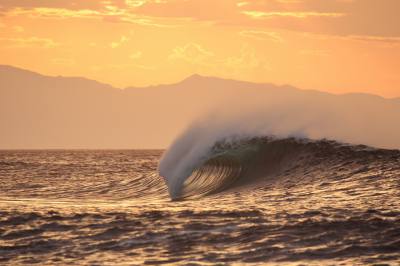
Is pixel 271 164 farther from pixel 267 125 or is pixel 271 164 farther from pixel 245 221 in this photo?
pixel 245 221

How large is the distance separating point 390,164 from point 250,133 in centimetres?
1147

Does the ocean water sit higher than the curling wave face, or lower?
lower

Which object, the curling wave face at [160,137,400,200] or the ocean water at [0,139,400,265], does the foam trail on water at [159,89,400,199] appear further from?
the ocean water at [0,139,400,265]

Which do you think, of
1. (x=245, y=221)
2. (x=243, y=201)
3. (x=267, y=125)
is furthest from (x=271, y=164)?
(x=245, y=221)

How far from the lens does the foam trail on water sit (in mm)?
34875

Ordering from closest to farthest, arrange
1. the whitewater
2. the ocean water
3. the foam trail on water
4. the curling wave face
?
1. the ocean water
2. the whitewater
3. the curling wave face
4. the foam trail on water

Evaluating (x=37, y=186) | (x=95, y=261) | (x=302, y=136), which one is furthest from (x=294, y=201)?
(x=37, y=186)

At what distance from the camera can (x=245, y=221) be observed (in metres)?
17.7

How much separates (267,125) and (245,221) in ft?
64.4

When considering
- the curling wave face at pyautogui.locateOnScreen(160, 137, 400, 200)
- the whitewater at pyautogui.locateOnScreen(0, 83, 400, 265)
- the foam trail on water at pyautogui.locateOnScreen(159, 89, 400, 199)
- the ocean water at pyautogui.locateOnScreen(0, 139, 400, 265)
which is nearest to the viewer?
the ocean water at pyautogui.locateOnScreen(0, 139, 400, 265)

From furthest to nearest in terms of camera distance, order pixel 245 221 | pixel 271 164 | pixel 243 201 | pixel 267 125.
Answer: pixel 267 125 → pixel 271 164 → pixel 243 201 → pixel 245 221

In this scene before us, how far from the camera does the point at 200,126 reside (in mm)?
38500

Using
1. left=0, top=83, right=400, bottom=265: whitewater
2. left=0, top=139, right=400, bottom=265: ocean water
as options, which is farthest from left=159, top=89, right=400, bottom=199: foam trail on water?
left=0, top=139, right=400, bottom=265: ocean water

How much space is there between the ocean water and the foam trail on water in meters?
3.82
